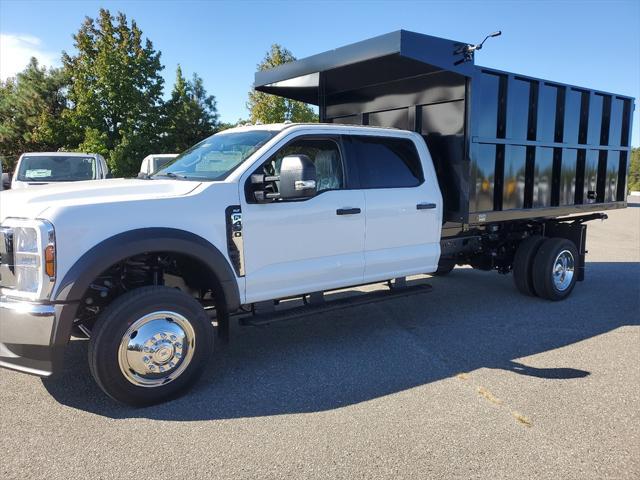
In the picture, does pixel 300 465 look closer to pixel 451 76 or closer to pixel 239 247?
pixel 239 247

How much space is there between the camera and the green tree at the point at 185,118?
32938 millimetres

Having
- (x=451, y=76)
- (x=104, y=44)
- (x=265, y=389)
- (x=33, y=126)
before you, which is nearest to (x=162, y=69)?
(x=104, y=44)

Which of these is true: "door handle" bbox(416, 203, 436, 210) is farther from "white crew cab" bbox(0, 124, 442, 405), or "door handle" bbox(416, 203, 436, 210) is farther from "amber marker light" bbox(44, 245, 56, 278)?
"amber marker light" bbox(44, 245, 56, 278)

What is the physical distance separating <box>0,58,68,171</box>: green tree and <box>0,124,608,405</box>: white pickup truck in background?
3418 centimetres

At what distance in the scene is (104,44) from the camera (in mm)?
30062

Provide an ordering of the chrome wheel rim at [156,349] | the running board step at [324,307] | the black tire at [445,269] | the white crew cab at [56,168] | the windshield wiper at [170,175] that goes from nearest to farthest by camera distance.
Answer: the chrome wheel rim at [156,349]
the running board step at [324,307]
the windshield wiper at [170,175]
the black tire at [445,269]
the white crew cab at [56,168]

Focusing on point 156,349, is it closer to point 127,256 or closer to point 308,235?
point 127,256

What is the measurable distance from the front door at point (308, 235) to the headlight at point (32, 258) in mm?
1406

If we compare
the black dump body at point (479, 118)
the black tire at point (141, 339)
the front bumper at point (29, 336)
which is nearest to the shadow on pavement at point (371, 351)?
the black tire at point (141, 339)

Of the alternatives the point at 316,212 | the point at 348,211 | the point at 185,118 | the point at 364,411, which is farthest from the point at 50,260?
the point at 185,118

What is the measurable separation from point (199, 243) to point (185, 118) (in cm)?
3216

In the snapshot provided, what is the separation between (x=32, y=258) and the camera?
3443 mm

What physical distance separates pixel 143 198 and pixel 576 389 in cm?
358

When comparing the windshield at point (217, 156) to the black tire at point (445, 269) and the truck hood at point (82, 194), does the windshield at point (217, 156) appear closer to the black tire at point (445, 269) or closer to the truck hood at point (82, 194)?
the truck hood at point (82, 194)
